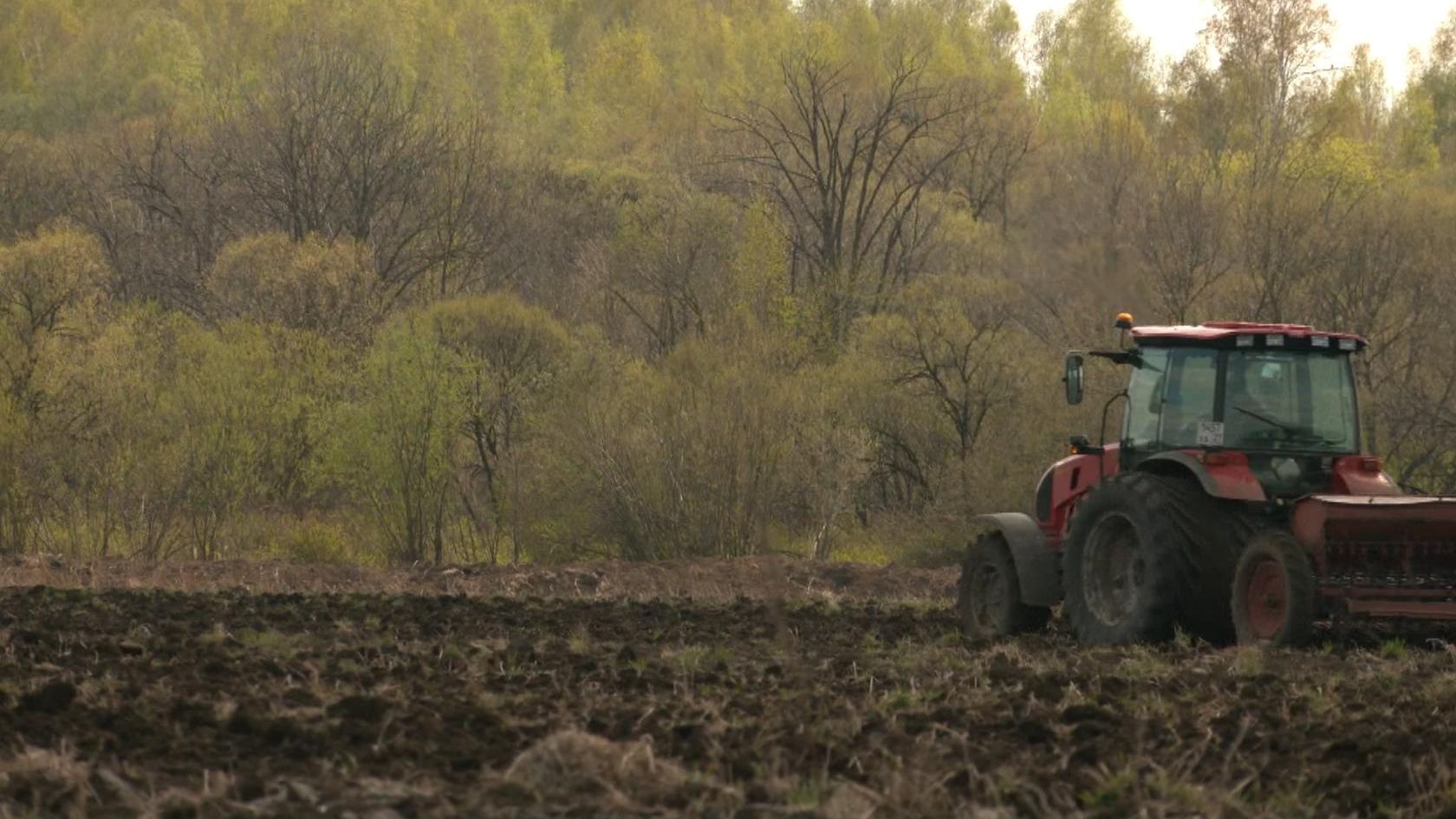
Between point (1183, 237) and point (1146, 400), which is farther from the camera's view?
point (1183, 237)

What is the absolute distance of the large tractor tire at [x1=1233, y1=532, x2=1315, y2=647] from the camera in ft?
39.0

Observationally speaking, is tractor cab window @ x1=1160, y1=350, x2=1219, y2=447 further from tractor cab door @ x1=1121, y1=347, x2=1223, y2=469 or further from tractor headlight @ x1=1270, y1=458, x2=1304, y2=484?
tractor headlight @ x1=1270, y1=458, x2=1304, y2=484

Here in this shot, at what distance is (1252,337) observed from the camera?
13055 millimetres

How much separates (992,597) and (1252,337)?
2907 mm

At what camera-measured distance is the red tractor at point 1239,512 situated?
11984mm

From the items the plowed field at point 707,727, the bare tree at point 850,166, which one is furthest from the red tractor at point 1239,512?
the bare tree at point 850,166

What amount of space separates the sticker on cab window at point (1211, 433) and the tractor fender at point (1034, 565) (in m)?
1.58

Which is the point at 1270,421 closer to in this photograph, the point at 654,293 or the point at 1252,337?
the point at 1252,337

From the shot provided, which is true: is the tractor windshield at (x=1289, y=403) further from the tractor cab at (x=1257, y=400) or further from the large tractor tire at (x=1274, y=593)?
the large tractor tire at (x=1274, y=593)

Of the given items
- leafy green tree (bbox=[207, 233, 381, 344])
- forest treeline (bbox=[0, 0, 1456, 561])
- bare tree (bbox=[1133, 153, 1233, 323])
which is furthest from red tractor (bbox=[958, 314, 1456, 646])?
leafy green tree (bbox=[207, 233, 381, 344])

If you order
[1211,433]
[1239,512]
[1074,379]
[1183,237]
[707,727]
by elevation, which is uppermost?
[1183,237]

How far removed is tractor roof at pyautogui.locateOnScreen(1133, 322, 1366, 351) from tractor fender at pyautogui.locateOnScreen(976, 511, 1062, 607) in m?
1.75

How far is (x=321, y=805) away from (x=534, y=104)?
A: 7163cm

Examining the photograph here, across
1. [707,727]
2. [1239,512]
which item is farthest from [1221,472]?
[707,727]
